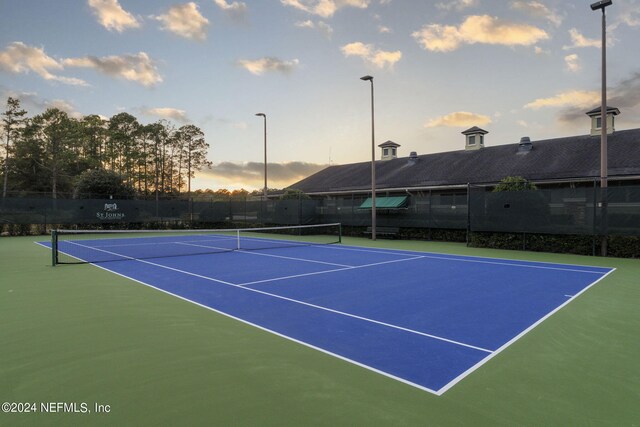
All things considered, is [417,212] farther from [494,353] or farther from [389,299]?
[494,353]

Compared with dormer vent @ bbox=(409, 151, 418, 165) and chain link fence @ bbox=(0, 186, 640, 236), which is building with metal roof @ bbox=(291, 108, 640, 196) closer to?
dormer vent @ bbox=(409, 151, 418, 165)

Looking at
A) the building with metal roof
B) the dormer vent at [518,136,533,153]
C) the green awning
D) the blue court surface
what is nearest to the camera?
the blue court surface

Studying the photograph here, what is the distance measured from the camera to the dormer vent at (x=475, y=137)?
27281 millimetres

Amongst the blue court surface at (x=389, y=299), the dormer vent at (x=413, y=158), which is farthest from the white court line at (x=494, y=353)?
Answer: the dormer vent at (x=413, y=158)

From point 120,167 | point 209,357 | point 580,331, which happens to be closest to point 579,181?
point 580,331

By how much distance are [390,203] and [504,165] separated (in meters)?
8.17

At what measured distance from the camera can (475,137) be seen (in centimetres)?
2741

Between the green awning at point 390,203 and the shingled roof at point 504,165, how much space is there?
3.68m

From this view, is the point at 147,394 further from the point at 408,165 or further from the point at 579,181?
the point at 408,165

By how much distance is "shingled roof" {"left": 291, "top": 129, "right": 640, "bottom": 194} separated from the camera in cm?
1917

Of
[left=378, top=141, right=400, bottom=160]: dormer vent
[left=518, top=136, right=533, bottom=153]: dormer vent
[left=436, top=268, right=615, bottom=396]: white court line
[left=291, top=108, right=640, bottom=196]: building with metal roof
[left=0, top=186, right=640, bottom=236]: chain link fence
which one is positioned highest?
[left=378, top=141, right=400, bottom=160]: dormer vent

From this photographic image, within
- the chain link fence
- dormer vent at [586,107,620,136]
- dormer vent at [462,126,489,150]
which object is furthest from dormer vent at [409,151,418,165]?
dormer vent at [586,107,620,136]

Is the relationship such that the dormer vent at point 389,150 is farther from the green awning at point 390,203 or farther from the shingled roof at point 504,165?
the green awning at point 390,203

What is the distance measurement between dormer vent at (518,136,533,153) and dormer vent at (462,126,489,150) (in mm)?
3274
